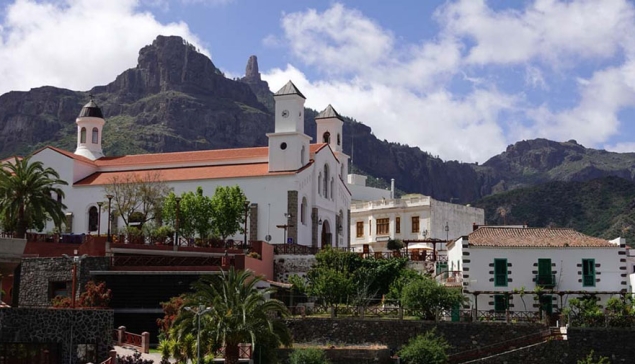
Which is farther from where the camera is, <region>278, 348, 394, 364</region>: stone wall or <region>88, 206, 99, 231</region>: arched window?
<region>88, 206, 99, 231</region>: arched window

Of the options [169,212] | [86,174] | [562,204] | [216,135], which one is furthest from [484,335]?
[216,135]

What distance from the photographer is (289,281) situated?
57688 millimetres

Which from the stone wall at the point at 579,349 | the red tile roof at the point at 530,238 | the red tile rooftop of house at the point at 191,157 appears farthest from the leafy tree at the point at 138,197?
the stone wall at the point at 579,349

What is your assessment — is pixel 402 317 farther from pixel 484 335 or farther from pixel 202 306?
pixel 202 306

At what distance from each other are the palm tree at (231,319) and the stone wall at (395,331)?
21.9 ft

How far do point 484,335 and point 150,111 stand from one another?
15813cm

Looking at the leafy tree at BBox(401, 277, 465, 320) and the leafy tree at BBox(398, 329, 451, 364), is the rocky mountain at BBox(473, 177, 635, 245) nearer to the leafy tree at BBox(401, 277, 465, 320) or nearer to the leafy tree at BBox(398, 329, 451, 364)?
the leafy tree at BBox(401, 277, 465, 320)

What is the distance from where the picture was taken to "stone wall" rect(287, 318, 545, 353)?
4672 cm

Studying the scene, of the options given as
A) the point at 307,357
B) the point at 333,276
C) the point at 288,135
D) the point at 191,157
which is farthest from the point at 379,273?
the point at 191,157

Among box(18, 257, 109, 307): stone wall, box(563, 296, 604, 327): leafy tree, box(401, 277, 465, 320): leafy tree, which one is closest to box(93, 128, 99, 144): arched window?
box(18, 257, 109, 307): stone wall

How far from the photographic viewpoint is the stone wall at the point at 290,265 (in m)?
59.9

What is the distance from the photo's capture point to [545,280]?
168ft

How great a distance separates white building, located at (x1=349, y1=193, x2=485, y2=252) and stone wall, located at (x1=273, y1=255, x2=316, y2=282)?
80.5ft

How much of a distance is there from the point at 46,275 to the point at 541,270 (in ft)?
86.5
